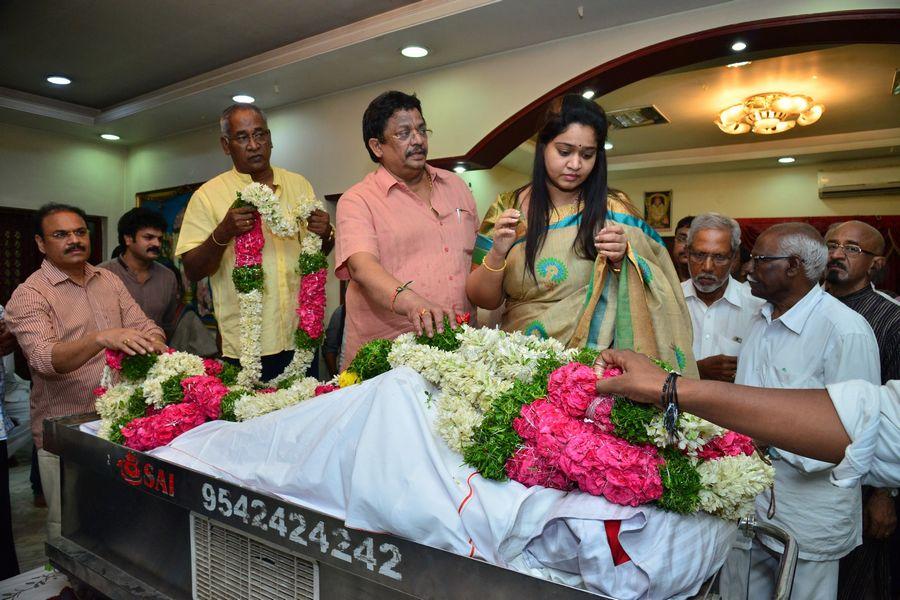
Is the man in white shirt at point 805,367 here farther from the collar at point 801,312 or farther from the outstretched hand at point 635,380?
the outstretched hand at point 635,380

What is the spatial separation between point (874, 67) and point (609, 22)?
11.2ft

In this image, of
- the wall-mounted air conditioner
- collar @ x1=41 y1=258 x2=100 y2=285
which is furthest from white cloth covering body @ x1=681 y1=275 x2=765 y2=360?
the wall-mounted air conditioner

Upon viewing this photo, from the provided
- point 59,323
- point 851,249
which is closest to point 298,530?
point 59,323

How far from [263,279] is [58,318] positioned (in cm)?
102

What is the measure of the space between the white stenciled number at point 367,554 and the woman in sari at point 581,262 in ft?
3.41

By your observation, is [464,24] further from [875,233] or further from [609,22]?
[875,233]

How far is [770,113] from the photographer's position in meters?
7.32

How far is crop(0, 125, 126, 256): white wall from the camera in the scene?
27.9 ft

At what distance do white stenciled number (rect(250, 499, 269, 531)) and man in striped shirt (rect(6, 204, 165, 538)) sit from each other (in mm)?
1272

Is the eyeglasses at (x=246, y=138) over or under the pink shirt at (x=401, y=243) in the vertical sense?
over

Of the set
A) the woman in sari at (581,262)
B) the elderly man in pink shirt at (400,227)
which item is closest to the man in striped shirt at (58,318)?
the elderly man in pink shirt at (400,227)

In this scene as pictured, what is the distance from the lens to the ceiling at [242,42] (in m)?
4.91

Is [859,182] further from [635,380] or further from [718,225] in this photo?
[635,380]

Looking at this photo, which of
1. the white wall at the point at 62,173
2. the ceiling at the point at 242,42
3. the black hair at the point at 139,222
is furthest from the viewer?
the white wall at the point at 62,173
